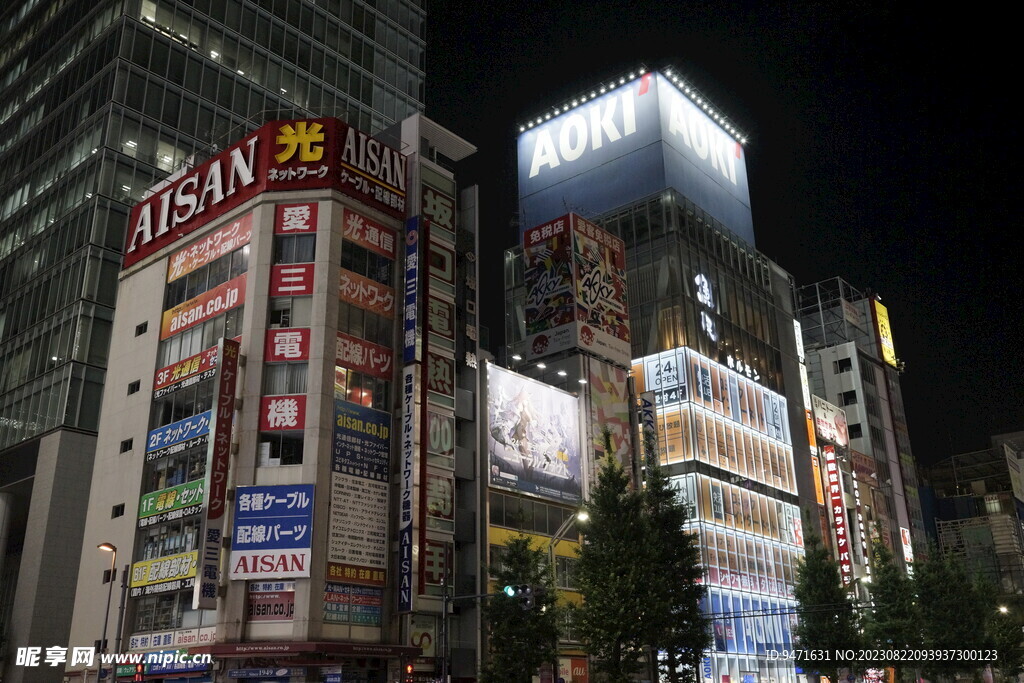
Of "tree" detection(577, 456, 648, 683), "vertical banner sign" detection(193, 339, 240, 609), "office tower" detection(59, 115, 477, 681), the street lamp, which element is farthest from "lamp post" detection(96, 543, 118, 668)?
"tree" detection(577, 456, 648, 683)

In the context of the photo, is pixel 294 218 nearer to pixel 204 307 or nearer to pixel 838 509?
pixel 204 307

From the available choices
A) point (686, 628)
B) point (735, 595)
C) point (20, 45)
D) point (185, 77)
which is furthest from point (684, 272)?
point (20, 45)

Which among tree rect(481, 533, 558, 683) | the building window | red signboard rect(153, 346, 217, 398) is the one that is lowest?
tree rect(481, 533, 558, 683)

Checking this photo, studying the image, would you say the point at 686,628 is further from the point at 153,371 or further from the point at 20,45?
the point at 20,45

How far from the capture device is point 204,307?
45906mm

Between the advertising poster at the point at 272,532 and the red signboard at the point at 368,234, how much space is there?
13070mm

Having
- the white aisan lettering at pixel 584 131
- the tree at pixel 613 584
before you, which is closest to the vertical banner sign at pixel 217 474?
the tree at pixel 613 584

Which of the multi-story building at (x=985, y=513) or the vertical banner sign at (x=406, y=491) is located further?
the multi-story building at (x=985, y=513)

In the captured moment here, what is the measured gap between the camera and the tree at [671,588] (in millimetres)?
40000

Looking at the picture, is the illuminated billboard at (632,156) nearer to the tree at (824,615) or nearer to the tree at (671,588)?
the tree at (824,615)

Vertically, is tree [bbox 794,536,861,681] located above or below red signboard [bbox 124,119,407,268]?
below

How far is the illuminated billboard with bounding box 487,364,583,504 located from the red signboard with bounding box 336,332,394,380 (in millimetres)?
7629

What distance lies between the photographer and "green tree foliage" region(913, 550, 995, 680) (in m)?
62.3

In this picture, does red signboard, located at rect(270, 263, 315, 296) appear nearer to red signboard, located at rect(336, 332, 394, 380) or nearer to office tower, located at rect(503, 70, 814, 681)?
red signboard, located at rect(336, 332, 394, 380)
